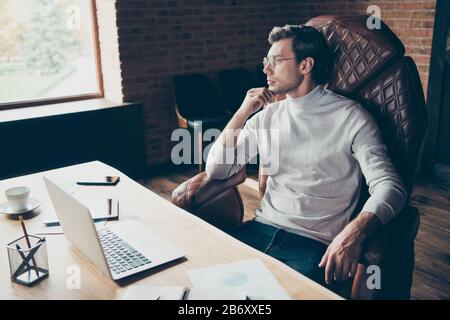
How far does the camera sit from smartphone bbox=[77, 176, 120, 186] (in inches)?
68.4

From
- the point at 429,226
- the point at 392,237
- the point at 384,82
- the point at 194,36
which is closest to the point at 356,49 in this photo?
the point at 384,82

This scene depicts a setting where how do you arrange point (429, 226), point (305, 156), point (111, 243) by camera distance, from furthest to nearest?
point (429, 226) → point (305, 156) → point (111, 243)

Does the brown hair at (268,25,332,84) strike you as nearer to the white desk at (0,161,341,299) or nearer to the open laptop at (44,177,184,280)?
the white desk at (0,161,341,299)

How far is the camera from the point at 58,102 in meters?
3.75

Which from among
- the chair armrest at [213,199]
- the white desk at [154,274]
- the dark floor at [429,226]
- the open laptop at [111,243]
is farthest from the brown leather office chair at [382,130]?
the dark floor at [429,226]

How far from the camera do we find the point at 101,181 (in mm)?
1766

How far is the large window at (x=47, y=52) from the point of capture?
11.4ft

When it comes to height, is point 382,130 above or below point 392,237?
above

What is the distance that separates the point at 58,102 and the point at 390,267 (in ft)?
10.1

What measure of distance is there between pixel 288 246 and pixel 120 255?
25.0 inches

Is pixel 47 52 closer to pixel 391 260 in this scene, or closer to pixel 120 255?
pixel 120 255

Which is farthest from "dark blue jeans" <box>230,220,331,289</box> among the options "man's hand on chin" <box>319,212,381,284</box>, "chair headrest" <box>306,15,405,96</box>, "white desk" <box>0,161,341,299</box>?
"chair headrest" <box>306,15,405,96</box>

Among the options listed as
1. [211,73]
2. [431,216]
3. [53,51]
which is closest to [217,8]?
[211,73]

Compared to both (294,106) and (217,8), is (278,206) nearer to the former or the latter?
(294,106)
